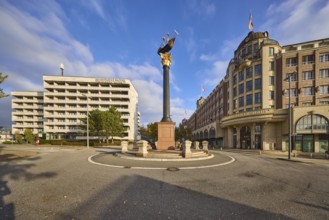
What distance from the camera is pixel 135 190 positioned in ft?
21.1

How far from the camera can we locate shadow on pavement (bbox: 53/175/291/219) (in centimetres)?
441

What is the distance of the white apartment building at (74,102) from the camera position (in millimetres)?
56375

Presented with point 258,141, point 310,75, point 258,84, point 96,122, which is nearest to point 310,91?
point 310,75

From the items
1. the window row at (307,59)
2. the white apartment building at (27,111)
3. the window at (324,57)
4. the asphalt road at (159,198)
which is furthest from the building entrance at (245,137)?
the white apartment building at (27,111)

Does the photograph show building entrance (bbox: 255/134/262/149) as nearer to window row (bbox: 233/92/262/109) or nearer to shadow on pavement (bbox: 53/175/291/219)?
window row (bbox: 233/92/262/109)

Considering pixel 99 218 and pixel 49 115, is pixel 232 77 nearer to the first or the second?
pixel 99 218

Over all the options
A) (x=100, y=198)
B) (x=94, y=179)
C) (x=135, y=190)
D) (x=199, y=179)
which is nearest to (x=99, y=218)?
(x=100, y=198)

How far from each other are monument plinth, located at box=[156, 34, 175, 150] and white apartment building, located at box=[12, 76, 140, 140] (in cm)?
4218

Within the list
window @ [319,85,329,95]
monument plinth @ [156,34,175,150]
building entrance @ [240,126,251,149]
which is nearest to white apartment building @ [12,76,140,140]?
building entrance @ [240,126,251,149]

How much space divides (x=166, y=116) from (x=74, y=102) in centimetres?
5224

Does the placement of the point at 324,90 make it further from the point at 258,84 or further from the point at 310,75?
the point at 258,84

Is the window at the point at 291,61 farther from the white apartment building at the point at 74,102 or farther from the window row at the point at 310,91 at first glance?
the white apartment building at the point at 74,102

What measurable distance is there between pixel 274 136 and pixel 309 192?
107 ft

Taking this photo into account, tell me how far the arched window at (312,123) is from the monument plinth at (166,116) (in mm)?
28043
